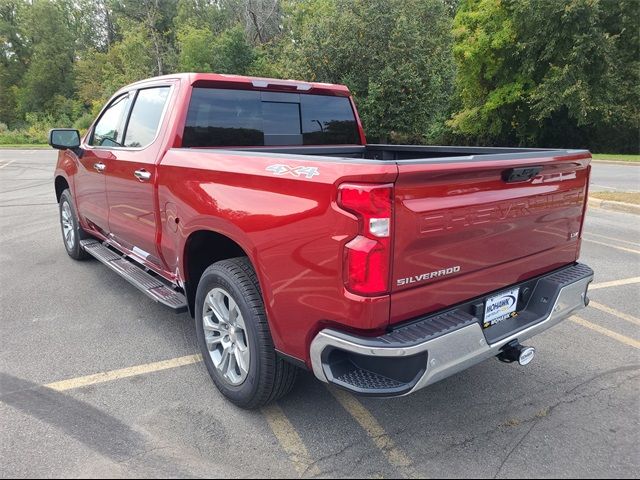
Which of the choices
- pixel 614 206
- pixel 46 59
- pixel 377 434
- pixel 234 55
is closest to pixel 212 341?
pixel 377 434

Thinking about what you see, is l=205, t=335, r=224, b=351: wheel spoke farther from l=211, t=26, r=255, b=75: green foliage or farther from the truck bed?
l=211, t=26, r=255, b=75: green foliage

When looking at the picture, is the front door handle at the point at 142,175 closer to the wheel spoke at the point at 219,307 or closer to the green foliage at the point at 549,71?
the wheel spoke at the point at 219,307

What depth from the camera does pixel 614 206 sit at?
32.2 feet

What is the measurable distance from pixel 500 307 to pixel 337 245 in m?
1.15

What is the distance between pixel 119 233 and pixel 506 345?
3447 mm

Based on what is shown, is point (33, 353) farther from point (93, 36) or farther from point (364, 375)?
point (93, 36)

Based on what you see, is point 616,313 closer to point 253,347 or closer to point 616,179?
point 253,347

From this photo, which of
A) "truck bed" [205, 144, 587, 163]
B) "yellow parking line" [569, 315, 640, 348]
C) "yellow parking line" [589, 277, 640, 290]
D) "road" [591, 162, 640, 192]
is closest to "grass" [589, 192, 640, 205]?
"road" [591, 162, 640, 192]

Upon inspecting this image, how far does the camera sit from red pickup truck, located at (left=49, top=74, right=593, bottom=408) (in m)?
2.09

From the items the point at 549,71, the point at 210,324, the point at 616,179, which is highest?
the point at 549,71

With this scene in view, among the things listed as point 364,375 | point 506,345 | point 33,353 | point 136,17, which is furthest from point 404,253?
point 136,17

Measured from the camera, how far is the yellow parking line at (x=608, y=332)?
374 cm

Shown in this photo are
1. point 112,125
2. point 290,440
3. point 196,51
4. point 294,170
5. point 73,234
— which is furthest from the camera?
point 196,51

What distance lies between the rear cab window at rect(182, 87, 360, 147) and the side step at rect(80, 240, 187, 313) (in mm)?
1140
